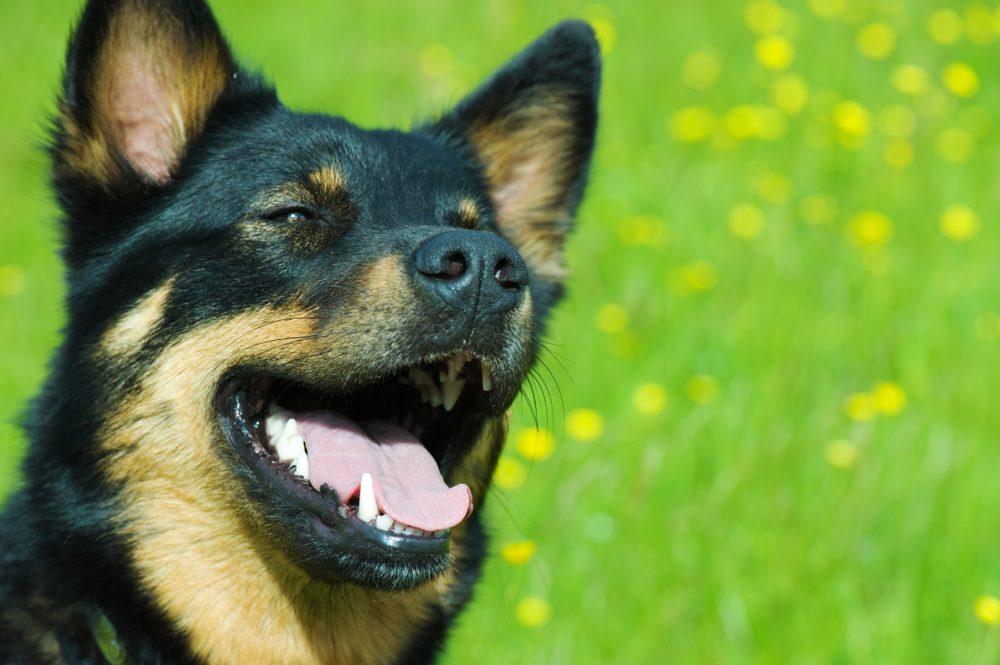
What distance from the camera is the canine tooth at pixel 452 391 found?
3.58 meters

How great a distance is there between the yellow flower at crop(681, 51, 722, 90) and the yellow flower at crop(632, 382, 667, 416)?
3.99 meters

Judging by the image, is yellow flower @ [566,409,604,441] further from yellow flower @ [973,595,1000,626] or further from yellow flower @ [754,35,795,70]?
yellow flower @ [754,35,795,70]

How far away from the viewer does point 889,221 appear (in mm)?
7645

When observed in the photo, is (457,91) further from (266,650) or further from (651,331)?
(266,650)

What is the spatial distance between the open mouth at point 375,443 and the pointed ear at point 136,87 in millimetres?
826

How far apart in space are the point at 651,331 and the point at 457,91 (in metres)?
3.20

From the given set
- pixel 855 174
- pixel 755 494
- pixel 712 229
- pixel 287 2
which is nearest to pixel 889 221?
pixel 855 174

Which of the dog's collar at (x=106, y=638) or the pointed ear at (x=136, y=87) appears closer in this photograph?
the dog's collar at (x=106, y=638)

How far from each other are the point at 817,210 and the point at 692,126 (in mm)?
1307

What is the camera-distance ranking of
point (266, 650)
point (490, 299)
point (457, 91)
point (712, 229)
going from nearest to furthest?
point (490, 299) < point (266, 650) < point (712, 229) < point (457, 91)

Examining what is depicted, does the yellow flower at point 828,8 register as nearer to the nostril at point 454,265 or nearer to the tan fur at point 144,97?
the tan fur at point 144,97

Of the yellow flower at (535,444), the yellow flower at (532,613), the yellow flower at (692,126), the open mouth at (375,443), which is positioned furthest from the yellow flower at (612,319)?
the open mouth at (375,443)

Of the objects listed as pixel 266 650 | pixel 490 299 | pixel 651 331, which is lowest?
pixel 651 331

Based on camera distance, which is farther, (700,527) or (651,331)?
(651,331)
